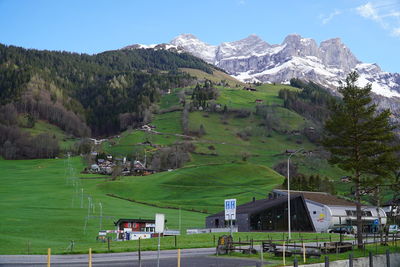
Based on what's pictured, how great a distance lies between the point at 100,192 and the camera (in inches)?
5615

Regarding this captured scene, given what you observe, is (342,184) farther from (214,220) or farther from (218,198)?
(214,220)

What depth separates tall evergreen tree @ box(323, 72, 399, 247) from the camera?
47719mm

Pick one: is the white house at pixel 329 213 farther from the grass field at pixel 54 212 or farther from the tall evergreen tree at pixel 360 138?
the tall evergreen tree at pixel 360 138

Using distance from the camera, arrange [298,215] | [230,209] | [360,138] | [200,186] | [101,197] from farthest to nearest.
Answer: [200,186] < [101,197] < [298,215] < [360,138] < [230,209]

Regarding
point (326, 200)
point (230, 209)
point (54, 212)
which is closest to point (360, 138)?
point (230, 209)

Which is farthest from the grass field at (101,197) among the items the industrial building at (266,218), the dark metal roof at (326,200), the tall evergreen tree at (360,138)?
the dark metal roof at (326,200)

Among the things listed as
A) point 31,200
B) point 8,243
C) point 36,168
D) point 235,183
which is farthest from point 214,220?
point 36,168

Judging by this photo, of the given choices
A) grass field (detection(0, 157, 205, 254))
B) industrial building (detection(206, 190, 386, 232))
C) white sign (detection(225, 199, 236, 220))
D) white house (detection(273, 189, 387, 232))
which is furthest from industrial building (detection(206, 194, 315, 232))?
white sign (detection(225, 199, 236, 220))

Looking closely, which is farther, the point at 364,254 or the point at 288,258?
the point at 364,254

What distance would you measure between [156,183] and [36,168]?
66164 mm

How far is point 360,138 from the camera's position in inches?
1911

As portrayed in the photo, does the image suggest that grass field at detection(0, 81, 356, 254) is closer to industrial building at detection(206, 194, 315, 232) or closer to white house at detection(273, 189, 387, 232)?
industrial building at detection(206, 194, 315, 232)

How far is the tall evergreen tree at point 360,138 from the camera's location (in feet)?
157

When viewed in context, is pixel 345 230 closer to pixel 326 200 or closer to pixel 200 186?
pixel 326 200
